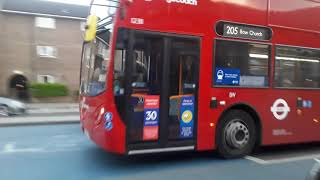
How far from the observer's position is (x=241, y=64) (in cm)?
887

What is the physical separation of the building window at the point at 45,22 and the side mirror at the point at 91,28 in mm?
31683

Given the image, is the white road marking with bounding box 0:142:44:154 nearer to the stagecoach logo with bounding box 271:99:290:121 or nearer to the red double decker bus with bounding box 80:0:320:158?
the red double decker bus with bounding box 80:0:320:158

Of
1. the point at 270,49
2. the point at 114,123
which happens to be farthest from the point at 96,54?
the point at 270,49

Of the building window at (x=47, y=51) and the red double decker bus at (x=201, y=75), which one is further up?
the building window at (x=47, y=51)

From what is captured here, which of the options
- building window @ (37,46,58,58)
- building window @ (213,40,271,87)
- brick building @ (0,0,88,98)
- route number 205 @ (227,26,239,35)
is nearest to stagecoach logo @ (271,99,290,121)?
building window @ (213,40,271,87)

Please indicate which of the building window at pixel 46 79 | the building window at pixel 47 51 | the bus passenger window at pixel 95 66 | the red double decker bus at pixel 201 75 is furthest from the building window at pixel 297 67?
the building window at pixel 46 79

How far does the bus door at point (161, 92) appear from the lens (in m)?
7.77

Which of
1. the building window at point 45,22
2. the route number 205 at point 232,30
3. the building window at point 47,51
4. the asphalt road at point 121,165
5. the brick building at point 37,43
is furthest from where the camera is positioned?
the building window at point 47,51

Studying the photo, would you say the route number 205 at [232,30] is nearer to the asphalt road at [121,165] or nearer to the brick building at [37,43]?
the asphalt road at [121,165]

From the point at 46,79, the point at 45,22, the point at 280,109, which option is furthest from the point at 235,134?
the point at 46,79

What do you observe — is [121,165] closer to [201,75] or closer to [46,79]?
[201,75]

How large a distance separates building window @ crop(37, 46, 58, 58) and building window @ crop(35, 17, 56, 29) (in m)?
1.81

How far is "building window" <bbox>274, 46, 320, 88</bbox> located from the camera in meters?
9.34

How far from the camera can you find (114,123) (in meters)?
7.61
